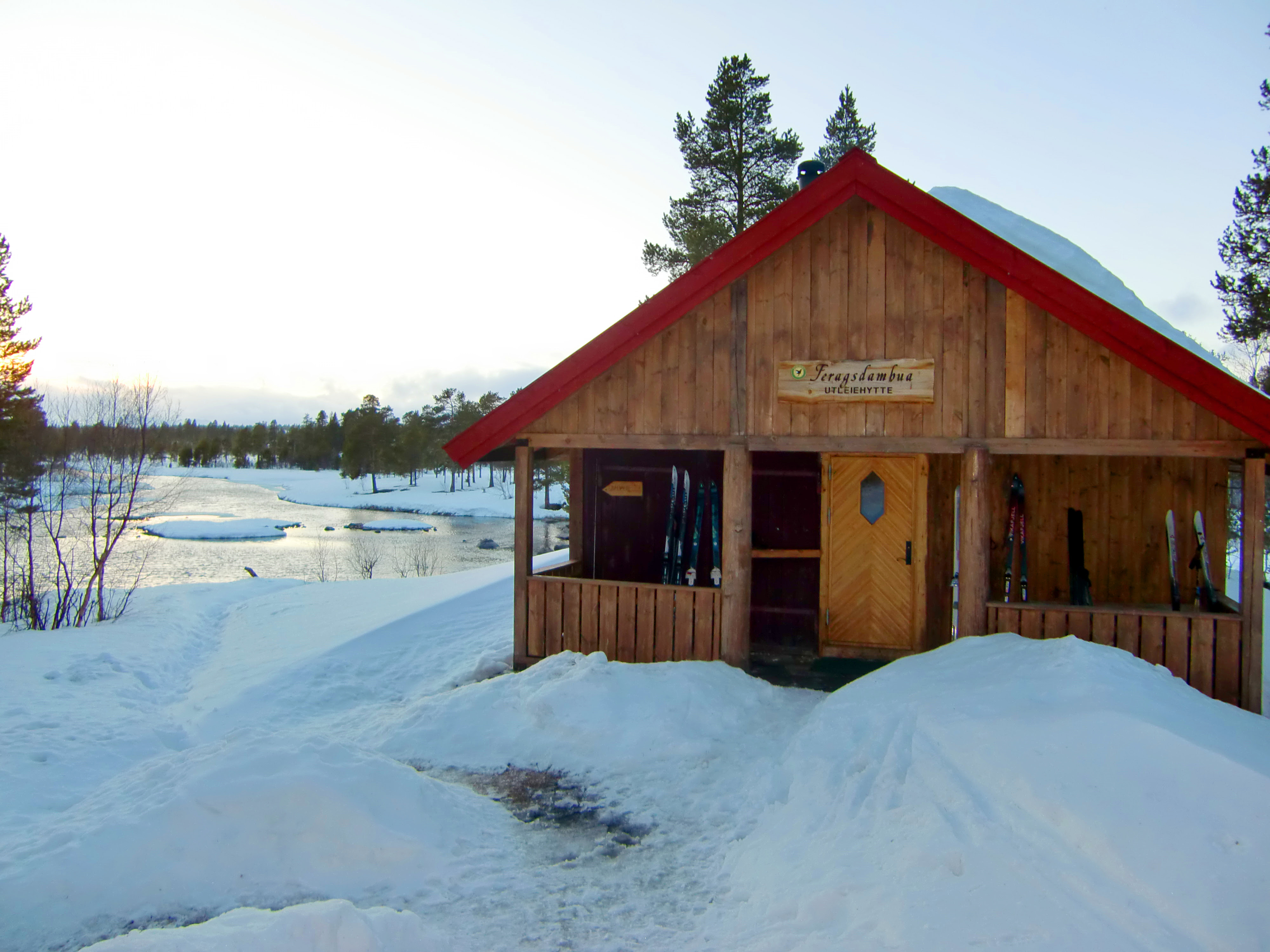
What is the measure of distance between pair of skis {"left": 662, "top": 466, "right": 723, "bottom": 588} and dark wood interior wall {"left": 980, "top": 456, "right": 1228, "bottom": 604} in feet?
9.99

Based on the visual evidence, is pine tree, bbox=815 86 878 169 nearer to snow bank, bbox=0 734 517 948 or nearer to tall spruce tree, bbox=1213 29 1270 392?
tall spruce tree, bbox=1213 29 1270 392

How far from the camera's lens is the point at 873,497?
8.79 metres

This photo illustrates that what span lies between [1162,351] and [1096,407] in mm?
633

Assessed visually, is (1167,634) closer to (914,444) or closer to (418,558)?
(914,444)

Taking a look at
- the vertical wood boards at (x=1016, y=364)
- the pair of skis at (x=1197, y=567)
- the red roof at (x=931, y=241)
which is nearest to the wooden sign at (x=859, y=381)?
the vertical wood boards at (x=1016, y=364)

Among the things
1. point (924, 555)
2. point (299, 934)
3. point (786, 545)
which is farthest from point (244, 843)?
point (924, 555)

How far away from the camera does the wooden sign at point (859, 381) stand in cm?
704

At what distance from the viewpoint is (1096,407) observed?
263 inches

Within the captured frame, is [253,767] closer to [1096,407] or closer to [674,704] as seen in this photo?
[674,704]

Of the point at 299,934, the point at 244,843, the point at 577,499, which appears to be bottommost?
the point at 244,843

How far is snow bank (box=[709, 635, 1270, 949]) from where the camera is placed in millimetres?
3076

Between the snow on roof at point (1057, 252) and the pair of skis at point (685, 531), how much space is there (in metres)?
4.45

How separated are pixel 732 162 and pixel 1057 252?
13898 mm

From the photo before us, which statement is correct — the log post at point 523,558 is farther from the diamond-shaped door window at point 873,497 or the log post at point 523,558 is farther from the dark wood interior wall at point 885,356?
the diamond-shaped door window at point 873,497
